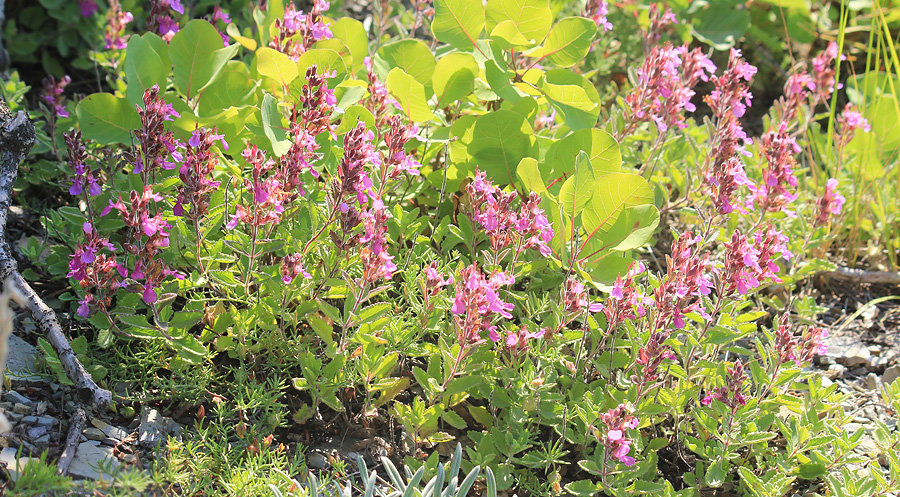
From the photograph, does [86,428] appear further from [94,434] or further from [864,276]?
[864,276]

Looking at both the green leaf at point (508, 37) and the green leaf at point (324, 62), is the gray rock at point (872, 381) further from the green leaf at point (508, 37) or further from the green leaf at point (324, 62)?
the green leaf at point (324, 62)

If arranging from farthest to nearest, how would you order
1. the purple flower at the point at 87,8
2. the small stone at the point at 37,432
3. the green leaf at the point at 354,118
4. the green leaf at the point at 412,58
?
the purple flower at the point at 87,8 → the green leaf at the point at 412,58 → the green leaf at the point at 354,118 → the small stone at the point at 37,432

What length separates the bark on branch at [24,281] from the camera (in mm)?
2156

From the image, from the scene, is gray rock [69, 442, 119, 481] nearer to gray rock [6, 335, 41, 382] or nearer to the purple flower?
gray rock [6, 335, 41, 382]

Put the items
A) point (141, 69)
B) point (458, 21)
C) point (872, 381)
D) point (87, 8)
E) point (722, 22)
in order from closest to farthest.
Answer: point (141, 69), point (458, 21), point (872, 381), point (87, 8), point (722, 22)

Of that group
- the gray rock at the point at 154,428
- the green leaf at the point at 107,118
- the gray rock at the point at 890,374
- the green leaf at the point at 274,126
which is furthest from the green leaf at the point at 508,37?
the gray rock at the point at 890,374

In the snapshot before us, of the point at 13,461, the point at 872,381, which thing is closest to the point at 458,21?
the point at 13,461

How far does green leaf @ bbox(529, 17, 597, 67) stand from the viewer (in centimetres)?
277

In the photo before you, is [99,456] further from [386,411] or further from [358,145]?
[358,145]

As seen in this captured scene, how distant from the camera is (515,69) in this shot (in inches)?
114

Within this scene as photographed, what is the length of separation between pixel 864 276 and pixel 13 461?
3.64 meters

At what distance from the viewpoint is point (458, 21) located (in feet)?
9.36

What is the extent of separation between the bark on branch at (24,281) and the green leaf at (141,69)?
0.38 metres

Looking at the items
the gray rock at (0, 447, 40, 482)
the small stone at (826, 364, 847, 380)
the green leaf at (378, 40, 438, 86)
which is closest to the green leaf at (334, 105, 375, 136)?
the green leaf at (378, 40, 438, 86)
